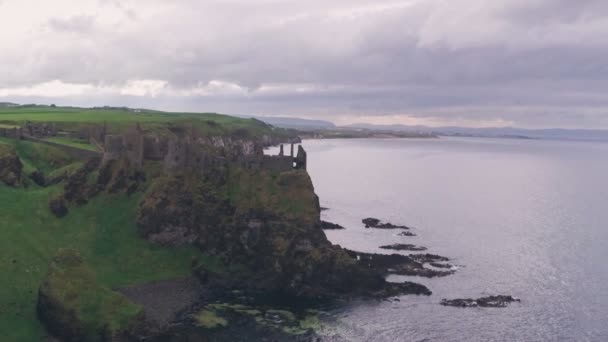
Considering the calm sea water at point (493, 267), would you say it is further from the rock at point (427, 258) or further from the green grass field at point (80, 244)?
the green grass field at point (80, 244)

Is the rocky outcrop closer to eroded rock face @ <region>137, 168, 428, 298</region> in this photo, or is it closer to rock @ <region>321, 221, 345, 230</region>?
eroded rock face @ <region>137, 168, 428, 298</region>

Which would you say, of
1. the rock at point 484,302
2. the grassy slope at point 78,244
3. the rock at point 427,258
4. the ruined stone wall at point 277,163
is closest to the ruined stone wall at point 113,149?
the grassy slope at point 78,244

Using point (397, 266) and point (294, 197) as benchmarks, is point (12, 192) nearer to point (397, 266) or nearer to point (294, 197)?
point (294, 197)

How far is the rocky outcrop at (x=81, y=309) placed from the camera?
63.5 m

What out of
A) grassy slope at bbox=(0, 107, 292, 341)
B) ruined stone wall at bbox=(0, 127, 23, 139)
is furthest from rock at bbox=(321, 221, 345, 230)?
ruined stone wall at bbox=(0, 127, 23, 139)

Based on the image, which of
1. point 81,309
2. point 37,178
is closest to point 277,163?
point 37,178

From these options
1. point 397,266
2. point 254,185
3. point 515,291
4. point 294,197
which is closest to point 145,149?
point 254,185

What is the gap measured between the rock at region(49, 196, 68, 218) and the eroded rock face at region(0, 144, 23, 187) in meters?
7.27

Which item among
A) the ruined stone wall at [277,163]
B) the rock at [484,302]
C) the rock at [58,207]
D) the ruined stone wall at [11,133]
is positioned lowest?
the rock at [484,302]

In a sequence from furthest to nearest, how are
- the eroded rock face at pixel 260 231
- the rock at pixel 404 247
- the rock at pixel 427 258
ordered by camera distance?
the rock at pixel 404 247 < the rock at pixel 427 258 < the eroded rock face at pixel 260 231

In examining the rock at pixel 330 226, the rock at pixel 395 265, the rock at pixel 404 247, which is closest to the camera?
the rock at pixel 395 265

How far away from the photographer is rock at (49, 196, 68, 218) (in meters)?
92.9

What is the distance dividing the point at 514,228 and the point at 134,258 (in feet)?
324

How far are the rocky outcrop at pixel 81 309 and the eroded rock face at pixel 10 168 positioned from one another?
1275 inches
